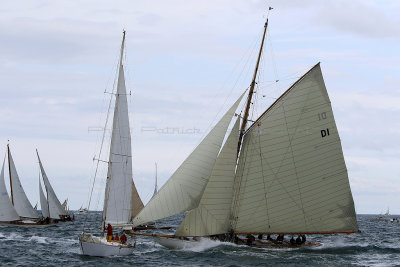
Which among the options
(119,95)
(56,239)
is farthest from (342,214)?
(56,239)

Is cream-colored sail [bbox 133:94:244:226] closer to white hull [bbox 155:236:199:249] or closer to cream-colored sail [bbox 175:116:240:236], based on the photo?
cream-colored sail [bbox 175:116:240:236]

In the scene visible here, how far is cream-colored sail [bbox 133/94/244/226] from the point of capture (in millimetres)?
44750

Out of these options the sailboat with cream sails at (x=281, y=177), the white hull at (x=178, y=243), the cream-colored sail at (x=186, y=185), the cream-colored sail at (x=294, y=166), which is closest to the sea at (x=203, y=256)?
the white hull at (x=178, y=243)

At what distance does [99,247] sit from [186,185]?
698cm

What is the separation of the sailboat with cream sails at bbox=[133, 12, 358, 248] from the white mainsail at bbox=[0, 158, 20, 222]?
38.3 metres

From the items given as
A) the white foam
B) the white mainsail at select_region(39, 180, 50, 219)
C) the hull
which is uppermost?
the white mainsail at select_region(39, 180, 50, 219)

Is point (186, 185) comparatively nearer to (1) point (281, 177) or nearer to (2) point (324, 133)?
(1) point (281, 177)

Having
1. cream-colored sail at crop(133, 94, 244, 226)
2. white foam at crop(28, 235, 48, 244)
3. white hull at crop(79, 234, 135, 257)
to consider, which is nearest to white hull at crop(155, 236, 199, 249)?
cream-colored sail at crop(133, 94, 244, 226)

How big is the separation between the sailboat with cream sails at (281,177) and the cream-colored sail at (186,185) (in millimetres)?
1702

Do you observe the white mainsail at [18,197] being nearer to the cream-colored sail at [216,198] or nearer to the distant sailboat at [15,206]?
the distant sailboat at [15,206]

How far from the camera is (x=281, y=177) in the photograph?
49281 mm

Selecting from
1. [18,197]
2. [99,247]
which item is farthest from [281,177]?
[18,197]

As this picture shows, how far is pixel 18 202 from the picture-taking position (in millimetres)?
86875

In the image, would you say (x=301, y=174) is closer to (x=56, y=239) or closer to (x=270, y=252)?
(x=270, y=252)
